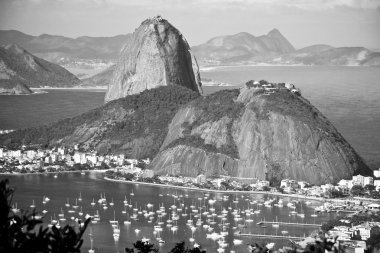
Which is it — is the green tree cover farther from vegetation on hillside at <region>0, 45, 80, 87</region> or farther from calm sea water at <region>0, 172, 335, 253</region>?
vegetation on hillside at <region>0, 45, 80, 87</region>

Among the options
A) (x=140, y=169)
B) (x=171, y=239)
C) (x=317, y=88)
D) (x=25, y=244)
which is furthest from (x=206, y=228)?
(x=317, y=88)

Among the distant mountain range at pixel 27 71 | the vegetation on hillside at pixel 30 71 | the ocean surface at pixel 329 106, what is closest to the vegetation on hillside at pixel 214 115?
the ocean surface at pixel 329 106

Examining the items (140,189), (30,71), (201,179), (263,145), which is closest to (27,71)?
(30,71)

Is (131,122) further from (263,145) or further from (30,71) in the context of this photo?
(30,71)

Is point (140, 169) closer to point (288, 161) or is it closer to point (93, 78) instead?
point (288, 161)

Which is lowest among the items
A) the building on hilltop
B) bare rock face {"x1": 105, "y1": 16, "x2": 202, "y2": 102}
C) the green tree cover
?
the building on hilltop

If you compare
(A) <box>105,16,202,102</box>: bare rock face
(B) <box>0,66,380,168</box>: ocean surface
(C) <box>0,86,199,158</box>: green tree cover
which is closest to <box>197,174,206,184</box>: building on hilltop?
(C) <box>0,86,199,158</box>: green tree cover
